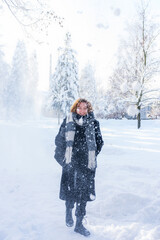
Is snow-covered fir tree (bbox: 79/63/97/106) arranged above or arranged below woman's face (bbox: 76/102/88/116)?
above

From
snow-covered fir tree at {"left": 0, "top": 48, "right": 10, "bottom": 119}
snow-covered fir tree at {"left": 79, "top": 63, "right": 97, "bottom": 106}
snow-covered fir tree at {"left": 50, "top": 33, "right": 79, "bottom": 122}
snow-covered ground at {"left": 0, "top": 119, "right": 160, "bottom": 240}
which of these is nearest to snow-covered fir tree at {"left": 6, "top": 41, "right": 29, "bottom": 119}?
snow-covered fir tree at {"left": 0, "top": 48, "right": 10, "bottom": 119}

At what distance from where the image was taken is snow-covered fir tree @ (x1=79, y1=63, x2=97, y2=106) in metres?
46.2

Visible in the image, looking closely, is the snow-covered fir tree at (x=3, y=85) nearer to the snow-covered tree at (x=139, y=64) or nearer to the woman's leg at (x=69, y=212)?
the snow-covered tree at (x=139, y=64)

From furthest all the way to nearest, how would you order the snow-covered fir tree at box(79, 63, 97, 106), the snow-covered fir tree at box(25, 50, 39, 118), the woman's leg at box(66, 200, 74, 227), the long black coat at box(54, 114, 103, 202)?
the snow-covered fir tree at box(25, 50, 39, 118)
the snow-covered fir tree at box(79, 63, 97, 106)
the woman's leg at box(66, 200, 74, 227)
the long black coat at box(54, 114, 103, 202)

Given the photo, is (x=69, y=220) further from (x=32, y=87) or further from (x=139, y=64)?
(x=32, y=87)

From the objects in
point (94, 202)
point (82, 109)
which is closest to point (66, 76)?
point (94, 202)

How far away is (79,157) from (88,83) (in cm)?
4387

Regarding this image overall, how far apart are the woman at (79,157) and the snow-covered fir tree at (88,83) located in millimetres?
42284

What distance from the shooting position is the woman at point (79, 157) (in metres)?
3.59

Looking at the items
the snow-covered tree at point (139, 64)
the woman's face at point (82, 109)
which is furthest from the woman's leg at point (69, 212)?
the snow-covered tree at point (139, 64)

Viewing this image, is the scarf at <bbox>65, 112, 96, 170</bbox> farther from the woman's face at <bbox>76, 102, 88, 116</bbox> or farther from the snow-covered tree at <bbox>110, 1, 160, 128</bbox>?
the snow-covered tree at <bbox>110, 1, 160, 128</bbox>

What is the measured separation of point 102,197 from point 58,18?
4403mm

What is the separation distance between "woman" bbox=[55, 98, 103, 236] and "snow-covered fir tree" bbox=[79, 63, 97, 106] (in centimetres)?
4228

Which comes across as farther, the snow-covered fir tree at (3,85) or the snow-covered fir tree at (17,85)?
the snow-covered fir tree at (3,85)
